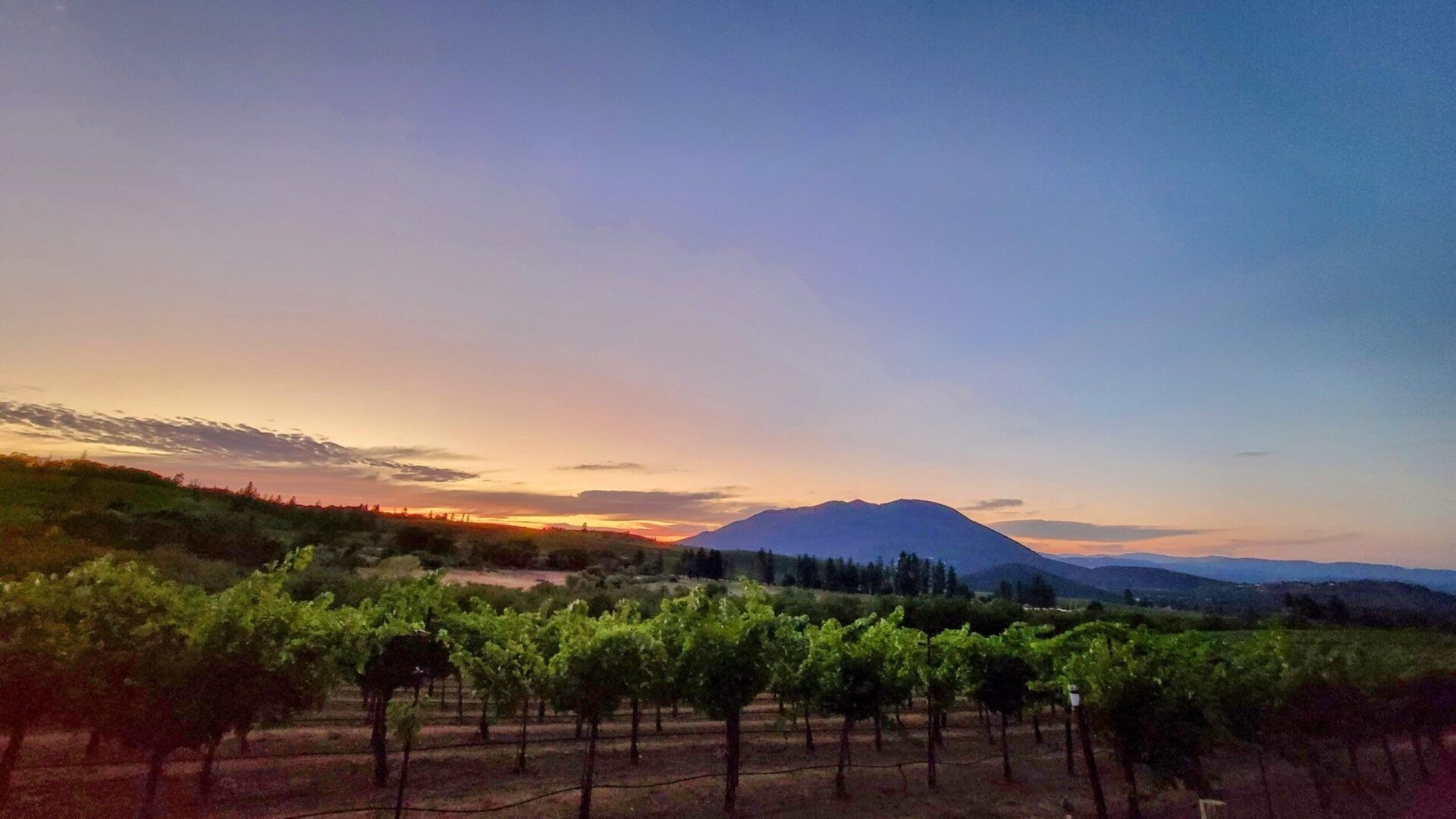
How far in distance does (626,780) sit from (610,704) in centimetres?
639

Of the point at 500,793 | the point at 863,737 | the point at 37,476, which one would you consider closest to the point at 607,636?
the point at 500,793

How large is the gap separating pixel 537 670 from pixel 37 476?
12373 cm

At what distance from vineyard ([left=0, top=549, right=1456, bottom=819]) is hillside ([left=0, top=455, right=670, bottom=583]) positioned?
33.5 metres

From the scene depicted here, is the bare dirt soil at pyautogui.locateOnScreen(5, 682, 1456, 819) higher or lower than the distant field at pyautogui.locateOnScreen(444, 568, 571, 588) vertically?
higher

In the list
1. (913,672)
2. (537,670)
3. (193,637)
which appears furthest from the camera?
(913,672)

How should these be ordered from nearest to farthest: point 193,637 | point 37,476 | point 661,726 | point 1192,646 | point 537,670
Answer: point 193,637, point 537,670, point 1192,646, point 661,726, point 37,476

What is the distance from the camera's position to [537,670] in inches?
798

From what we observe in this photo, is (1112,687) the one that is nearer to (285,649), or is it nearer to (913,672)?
(913,672)

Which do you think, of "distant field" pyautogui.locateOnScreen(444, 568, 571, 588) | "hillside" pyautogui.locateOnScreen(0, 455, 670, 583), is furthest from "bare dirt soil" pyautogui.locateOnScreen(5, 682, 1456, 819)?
"distant field" pyautogui.locateOnScreen(444, 568, 571, 588)

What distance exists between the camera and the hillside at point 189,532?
61.4m

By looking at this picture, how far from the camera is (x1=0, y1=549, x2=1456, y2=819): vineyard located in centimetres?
1500

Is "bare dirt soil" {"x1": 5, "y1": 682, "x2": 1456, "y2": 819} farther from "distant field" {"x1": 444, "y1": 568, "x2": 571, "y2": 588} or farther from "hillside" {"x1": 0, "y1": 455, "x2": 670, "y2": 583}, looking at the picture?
"distant field" {"x1": 444, "y1": 568, "x2": 571, "y2": 588}

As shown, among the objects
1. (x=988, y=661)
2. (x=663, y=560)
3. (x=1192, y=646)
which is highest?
(x=1192, y=646)

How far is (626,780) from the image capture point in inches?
927
